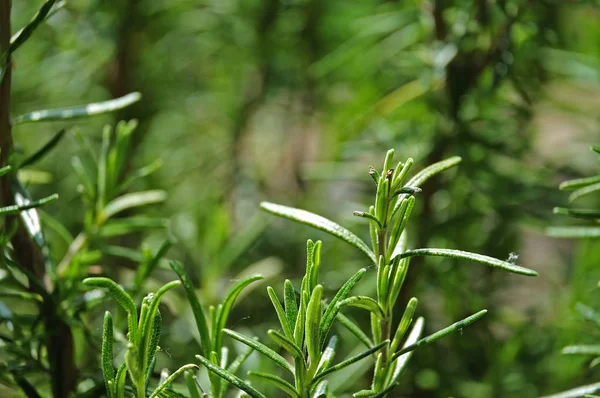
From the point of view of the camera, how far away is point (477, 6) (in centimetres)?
59

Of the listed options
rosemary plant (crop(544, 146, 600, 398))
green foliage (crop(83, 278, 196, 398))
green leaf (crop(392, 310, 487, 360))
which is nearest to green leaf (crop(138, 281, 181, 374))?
green foliage (crop(83, 278, 196, 398))

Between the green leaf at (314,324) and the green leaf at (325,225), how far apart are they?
48 mm

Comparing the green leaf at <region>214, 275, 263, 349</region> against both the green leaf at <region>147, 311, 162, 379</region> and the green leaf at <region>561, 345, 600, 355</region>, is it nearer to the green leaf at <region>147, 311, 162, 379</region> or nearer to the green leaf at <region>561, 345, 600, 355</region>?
the green leaf at <region>147, 311, 162, 379</region>

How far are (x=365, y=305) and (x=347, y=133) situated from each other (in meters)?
0.44

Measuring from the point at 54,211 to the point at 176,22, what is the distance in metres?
0.32

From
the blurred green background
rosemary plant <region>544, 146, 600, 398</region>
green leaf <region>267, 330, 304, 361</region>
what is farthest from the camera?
the blurred green background

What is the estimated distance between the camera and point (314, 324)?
30cm

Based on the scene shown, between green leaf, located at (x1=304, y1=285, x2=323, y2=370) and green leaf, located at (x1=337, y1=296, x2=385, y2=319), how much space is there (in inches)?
0.4

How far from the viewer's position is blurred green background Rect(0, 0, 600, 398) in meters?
0.64

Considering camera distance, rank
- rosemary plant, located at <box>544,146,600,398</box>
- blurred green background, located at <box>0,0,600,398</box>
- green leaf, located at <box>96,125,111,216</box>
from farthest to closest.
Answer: blurred green background, located at <box>0,0,600,398</box>
green leaf, located at <box>96,125,111,216</box>
rosemary plant, located at <box>544,146,600,398</box>

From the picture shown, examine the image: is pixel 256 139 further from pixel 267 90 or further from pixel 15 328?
pixel 15 328

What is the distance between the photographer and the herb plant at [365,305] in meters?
0.30

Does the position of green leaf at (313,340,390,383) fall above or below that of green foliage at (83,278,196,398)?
below

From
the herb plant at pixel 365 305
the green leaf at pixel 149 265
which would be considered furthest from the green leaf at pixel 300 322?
the green leaf at pixel 149 265
